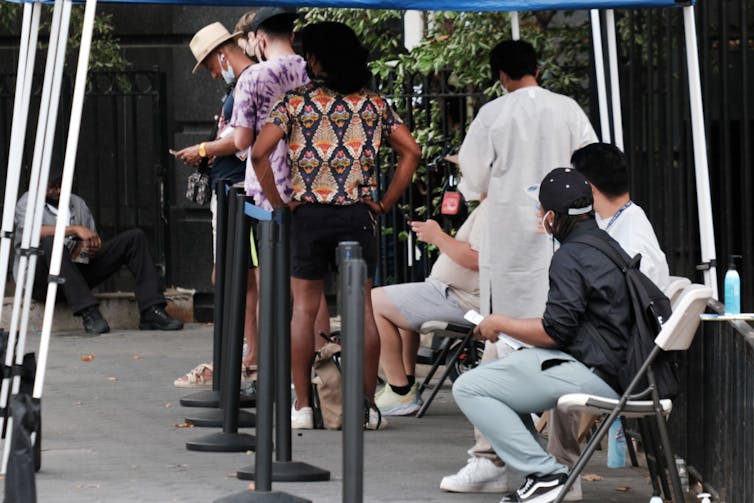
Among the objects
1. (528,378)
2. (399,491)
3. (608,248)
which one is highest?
(608,248)

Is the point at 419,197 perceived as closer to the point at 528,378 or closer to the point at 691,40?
the point at 691,40

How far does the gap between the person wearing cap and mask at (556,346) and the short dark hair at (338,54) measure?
175 cm

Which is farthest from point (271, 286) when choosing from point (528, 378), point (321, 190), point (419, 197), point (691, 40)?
point (419, 197)

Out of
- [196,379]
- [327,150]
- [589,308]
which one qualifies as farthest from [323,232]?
[196,379]

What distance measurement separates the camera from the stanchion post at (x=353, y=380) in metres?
4.85

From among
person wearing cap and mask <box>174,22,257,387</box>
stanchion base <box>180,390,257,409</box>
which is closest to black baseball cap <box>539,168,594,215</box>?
stanchion base <box>180,390,257,409</box>

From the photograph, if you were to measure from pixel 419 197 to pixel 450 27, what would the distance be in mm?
1200

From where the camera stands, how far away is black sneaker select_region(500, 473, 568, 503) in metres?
6.05

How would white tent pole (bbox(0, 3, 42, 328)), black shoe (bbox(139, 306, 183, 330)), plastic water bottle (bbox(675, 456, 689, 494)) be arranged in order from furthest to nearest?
1. black shoe (bbox(139, 306, 183, 330))
2. white tent pole (bbox(0, 3, 42, 328))
3. plastic water bottle (bbox(675, 456, 689, 494))

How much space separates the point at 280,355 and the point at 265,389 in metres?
0.42

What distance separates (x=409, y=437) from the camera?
26.0ft

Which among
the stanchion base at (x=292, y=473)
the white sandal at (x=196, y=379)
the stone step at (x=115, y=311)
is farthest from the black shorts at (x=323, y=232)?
the stone step at (x=115, y=311)

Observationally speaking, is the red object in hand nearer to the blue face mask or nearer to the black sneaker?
the blue face mask

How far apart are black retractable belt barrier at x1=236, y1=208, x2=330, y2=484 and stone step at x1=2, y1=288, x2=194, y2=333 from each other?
5.73 m
